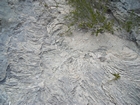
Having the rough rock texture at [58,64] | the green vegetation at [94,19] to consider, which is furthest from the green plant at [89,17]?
the rough rock texture at [58,64]

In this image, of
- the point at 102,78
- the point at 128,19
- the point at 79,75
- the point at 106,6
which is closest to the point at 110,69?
the point at 102,78

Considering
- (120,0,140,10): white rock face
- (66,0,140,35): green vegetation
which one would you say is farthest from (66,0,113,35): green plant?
(120,0,140,10): white rock face

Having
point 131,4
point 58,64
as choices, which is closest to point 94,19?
point 131,4

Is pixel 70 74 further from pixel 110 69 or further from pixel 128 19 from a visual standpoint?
pixel 128 19

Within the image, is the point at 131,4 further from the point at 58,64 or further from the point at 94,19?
the point at 58,64

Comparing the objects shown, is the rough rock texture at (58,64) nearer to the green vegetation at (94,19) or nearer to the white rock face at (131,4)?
the green vegetation at (94,19)

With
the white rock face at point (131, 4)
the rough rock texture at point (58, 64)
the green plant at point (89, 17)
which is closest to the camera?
the rough rock texture at point (58, 64)
